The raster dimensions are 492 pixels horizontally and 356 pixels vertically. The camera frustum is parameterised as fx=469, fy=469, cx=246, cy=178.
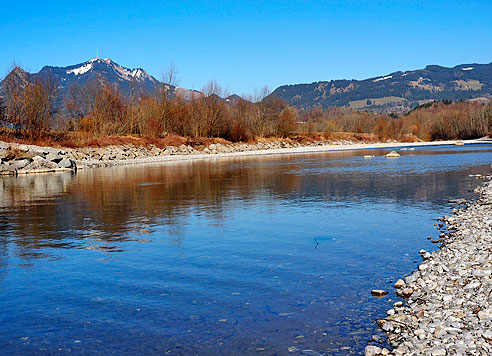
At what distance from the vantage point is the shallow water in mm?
7230

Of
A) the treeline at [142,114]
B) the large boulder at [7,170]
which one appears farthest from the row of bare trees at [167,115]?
the large boulder at [7,170]

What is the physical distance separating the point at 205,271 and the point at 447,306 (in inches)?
203

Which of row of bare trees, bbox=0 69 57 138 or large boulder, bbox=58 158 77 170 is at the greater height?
row of bare trees, bbox=0 69 57 138

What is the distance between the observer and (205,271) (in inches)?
419

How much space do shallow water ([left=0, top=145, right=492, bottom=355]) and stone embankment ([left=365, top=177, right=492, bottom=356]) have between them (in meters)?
0.41

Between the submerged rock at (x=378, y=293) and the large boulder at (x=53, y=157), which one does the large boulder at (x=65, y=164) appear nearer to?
the large boulder at (x=53, y=157)

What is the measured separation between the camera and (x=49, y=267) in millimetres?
11188

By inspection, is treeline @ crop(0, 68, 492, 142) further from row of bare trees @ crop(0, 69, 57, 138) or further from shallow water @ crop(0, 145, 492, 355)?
shallow water @ crop(0, 145, 492, 355)

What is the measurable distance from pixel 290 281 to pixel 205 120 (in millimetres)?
79310

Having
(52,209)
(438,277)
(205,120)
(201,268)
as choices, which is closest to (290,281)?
(201,268)

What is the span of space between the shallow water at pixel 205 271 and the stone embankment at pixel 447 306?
408mm

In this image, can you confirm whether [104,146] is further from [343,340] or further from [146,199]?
[343,340]

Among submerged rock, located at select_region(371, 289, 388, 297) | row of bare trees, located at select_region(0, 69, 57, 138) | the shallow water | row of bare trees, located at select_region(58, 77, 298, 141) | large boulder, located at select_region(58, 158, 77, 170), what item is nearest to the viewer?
the shallow water

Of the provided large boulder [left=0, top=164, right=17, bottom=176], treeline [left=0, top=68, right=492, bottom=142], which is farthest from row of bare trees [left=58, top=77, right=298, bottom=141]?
large boulder [left=0, top=164, right=17, bottom=176]
